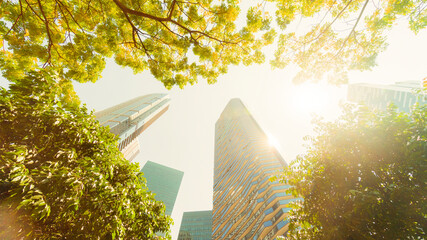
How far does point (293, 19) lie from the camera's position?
18.8 ft

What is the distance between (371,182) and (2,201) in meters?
8.76

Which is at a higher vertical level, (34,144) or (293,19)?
(293,19)

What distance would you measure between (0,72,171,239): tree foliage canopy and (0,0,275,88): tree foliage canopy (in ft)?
7.73

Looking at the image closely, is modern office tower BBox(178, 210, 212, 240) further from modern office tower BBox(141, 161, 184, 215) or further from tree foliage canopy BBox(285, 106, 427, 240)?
tree foliage canopy BBox(285, 106, 427, 240)

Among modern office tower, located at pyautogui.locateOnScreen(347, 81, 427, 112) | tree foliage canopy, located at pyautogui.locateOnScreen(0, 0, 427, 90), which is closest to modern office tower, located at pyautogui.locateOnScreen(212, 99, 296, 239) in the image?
tree foliage canopy, located at pyautogui.locateOnScreen(0, 0, 427, 90)

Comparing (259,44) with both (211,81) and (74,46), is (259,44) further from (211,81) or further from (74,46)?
(74,46)

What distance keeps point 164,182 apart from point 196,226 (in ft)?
122

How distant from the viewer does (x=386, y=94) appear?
2452 inches

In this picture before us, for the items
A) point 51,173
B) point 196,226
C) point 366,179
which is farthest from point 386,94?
point 196,226

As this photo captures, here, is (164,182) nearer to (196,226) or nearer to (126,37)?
(196,226)

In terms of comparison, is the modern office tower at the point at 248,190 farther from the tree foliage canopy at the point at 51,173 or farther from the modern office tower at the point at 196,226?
the modern office tower at the point at 196,226

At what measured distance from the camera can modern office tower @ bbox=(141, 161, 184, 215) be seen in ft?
342

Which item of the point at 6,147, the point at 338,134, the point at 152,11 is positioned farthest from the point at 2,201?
the point at 338,134

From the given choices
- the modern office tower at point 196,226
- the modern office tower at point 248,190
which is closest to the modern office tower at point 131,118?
the modern office tower at point 248,190
